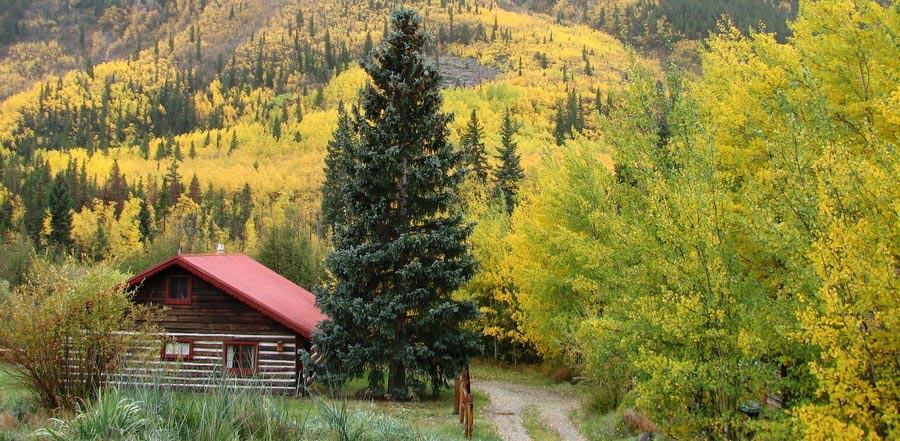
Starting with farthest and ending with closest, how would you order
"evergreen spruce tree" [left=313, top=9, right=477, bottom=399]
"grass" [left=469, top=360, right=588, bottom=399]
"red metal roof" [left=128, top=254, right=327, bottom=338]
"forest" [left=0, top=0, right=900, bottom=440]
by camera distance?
1. "grass" [left=469, top=360, right=588, bottom=399]
2. "red metal roof" [left=128, top=254, right=327, bottom=338]
3. "evergreen spruce tree" [left=313, top=9, right=477, bottom=399]
4. "forest" [left=0, top=0, right=900, bottom=440]

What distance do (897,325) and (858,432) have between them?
1.25m

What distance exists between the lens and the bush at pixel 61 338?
13445 millimetres

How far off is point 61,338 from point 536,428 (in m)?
12.3

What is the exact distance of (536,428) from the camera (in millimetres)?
17891

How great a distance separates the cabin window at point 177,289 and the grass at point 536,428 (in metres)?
12.9

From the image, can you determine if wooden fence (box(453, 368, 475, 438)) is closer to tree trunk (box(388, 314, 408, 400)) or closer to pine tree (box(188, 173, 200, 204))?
tree trunk (box(388, 314, 408, 400))

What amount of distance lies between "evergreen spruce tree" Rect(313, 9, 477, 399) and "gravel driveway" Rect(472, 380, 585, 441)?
7.71 ft

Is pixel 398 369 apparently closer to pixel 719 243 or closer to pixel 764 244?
pixel 719 243

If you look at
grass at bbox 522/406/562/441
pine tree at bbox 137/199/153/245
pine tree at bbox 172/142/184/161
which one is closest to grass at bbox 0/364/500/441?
grass at bbox 522/406/562/441

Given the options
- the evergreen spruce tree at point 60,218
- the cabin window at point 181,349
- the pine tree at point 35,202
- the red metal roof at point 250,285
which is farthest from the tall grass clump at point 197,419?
the pine tree at point 35,202

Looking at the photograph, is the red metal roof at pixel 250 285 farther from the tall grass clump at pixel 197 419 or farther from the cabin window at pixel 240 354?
the tall grass clump at pixel 197 419

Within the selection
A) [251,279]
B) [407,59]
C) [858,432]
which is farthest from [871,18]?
[251,279]

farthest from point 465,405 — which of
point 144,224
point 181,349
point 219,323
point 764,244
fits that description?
point 144,224

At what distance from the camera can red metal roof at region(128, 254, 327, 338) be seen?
71.5 ft
